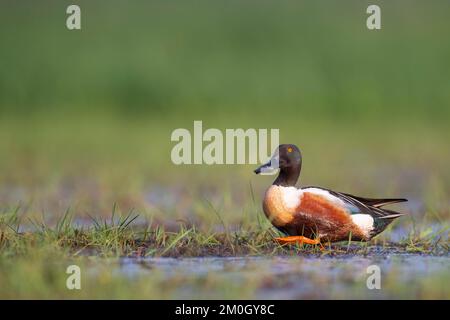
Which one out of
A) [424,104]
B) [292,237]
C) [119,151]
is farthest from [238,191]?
[424,104]

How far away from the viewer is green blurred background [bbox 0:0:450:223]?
40.7 ft

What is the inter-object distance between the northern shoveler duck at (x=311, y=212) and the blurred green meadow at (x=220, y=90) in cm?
290

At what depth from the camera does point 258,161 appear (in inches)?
473

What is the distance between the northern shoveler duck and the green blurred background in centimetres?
375

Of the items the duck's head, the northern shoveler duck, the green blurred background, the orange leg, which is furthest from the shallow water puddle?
the green blurred background

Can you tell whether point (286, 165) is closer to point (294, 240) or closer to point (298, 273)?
point (294, 240)

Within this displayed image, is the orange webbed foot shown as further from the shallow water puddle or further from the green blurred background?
the green blurred background

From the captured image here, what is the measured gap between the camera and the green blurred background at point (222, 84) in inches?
488

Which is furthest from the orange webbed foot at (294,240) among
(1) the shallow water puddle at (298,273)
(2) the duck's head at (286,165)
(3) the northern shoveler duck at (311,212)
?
(2) the duck's head at (286,165)

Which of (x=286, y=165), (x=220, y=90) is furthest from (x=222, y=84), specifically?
(x=286, y=165)

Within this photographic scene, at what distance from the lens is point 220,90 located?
14133 millimetres

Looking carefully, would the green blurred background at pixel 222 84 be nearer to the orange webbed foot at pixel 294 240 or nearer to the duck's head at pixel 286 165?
the duck's head at pixel 286 165
